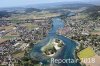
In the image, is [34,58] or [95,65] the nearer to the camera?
[95,65]

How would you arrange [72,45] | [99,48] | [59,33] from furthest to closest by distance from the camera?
[59,33] → [72,45] → [99,48]

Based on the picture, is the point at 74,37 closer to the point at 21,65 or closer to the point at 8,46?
the point at 8,46

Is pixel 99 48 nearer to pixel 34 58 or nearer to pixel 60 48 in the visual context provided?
pixel 60 48

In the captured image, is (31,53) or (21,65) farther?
(31,53)

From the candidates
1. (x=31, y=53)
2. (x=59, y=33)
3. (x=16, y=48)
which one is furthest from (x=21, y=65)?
(x=59, y=33)

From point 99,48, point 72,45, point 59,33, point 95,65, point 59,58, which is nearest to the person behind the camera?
point 95,65

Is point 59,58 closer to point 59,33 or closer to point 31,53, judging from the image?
point 31,53

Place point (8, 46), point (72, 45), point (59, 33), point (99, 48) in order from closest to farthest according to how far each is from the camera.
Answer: point (99, 48), point (72, 45), point (8, 46), point (59, 33)

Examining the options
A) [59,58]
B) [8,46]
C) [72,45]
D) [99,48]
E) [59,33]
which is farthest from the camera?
[59,33]

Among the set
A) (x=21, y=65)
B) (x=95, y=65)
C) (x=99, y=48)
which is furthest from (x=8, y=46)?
(x=95, y=65)
